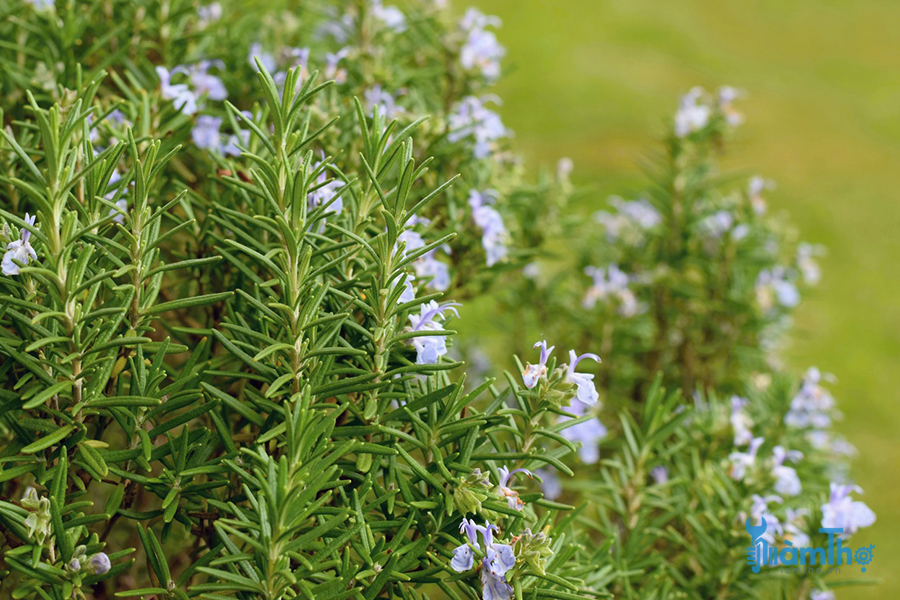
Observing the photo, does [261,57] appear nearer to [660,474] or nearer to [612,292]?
[612,292]

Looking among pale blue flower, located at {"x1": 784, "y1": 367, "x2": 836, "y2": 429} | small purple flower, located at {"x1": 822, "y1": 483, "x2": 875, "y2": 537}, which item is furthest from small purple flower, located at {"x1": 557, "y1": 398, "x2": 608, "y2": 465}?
small purple flower, located at {"x1": 822, "y1": 483, "x2": 875, "y2": 537}

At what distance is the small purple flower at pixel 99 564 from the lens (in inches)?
37.5

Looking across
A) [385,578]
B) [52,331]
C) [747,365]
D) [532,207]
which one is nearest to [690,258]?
[747,365]

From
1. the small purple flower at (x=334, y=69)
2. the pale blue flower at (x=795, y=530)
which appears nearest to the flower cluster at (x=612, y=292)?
the pale blue flower at (x=795, y=530)

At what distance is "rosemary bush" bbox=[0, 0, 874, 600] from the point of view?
957mm

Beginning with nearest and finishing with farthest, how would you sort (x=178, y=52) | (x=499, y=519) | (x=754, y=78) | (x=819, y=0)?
1. (x=499, y=519)
2. (x=178, y=52)
3. (x=754, y=78)
4. (x=819, y=0)

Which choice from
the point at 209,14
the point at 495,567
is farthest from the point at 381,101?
the point at 495,567

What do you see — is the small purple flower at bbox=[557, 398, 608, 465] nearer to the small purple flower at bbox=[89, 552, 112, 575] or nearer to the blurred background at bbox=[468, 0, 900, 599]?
the small purple flower at bbox=[89, 552, 112, 575]

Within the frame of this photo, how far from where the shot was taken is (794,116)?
7.07 metres

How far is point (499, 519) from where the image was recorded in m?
1.09

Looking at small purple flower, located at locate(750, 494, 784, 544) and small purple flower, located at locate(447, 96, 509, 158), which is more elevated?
small purple flower, located at locate(447, 96, 509, 158)

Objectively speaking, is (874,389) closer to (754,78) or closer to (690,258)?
(690,258)

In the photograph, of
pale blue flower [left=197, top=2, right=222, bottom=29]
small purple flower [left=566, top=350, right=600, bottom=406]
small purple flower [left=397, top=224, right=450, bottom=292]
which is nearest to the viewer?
small purple flower [left=566, top=350, right=600, bottom=406]

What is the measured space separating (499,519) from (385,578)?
22 cm
